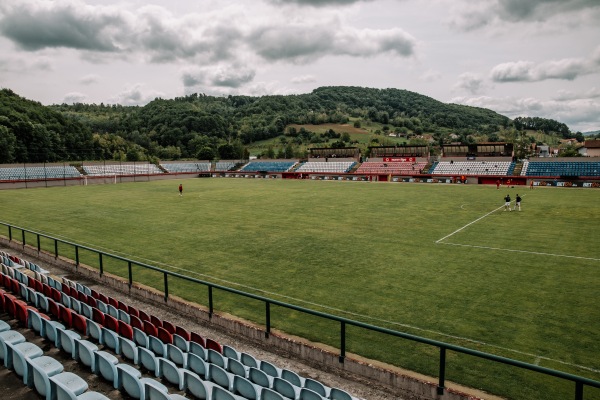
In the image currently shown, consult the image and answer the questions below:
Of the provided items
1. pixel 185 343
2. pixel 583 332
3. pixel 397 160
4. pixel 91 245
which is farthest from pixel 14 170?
pixel 583 332

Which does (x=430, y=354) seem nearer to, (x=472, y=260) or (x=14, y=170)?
(x=472, y=260)

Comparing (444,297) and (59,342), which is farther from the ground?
(59,342)

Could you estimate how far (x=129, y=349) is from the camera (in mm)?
7867

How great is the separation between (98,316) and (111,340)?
146 cm

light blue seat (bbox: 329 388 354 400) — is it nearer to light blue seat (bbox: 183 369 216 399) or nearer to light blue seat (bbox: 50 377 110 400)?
light blue seat (bbox: 183 369 216 399)

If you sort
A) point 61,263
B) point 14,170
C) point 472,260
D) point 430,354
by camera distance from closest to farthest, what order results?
point 430,354 < point 61,263 < point 472,260 < point 14,170

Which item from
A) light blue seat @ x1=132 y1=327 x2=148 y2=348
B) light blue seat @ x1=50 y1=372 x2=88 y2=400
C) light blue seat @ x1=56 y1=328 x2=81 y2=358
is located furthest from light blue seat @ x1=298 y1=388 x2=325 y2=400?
light blue seat @ x1=56 y1=328 x2=81 y2=358

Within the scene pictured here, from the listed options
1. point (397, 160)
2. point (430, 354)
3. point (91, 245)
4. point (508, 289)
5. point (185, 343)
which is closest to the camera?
point (185, 343)

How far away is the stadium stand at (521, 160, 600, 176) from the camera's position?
197ft

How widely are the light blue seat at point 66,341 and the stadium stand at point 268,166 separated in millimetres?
80952

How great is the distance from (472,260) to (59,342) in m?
16.3

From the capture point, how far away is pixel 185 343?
8.27 metres

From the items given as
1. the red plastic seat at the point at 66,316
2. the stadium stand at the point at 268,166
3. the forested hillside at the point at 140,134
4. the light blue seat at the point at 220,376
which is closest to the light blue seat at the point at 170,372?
the light blue seat at the point at 220,376

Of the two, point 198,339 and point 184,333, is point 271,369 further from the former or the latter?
point 184,333
